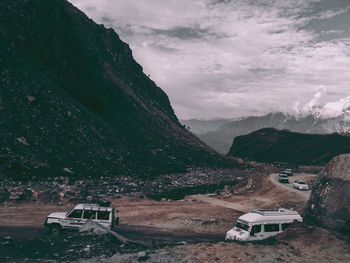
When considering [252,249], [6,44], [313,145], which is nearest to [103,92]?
[6,44]

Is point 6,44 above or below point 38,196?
above

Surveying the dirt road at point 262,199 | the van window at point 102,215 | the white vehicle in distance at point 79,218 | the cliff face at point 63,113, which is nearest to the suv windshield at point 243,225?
the white vehicle in distance at point 79,218

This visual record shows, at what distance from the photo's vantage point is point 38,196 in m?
24.6

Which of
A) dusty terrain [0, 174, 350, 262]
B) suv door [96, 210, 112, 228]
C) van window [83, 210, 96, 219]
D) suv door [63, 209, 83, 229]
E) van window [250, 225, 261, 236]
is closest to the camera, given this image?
dusty terrain [0, 174, 350, 262]

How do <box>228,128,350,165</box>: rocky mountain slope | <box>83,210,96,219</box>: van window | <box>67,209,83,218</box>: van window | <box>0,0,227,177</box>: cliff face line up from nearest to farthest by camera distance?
<box>67,209,83,218</box>: van window → <box>83,210,96,219</box>: van window → <box>0,0,227,177</box>: cliff face → <box>228,128,350,165</box>: rocky mountain slope

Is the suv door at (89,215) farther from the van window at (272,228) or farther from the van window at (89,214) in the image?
the van window at (272,228)

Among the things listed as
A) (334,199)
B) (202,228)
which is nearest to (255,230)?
(334,199)

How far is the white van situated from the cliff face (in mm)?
22789

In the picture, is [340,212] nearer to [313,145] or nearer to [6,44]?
[6,44]

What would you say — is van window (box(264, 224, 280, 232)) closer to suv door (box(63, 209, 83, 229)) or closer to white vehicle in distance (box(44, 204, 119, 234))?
white vehicle in distance (box(44, 204, 119, 234))

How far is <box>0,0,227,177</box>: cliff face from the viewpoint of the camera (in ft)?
105

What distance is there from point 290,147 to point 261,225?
86.1 metres


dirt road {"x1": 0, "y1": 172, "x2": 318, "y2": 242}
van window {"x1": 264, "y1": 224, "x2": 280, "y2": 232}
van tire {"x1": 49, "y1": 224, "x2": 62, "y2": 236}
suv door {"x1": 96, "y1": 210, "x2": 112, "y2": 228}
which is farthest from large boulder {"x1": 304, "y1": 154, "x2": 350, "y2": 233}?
van tire {"x1": 49, "y1": 224, "x2": 62, "y2": 236}

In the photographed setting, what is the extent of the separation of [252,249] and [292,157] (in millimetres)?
82328
